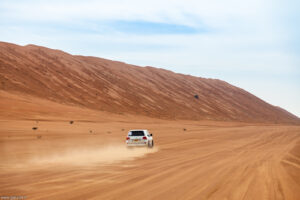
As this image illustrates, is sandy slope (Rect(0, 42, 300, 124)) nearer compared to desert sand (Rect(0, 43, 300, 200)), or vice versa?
desert sand (Rect(0, 43, 300, 200))

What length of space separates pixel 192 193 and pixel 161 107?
292 ft

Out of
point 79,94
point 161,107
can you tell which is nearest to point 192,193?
point 79,94

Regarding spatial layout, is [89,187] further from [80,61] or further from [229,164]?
[80,61]

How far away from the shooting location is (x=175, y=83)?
444 ft

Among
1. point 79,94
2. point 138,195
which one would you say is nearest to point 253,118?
point 79,94

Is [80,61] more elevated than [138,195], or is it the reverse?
[80,61]

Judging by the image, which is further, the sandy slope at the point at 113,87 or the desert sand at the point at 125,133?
the sandy slope at the point at 113,87

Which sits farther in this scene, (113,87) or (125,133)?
(113,87)

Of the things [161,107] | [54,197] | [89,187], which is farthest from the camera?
[161,107]

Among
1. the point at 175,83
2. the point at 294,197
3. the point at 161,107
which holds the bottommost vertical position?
the point at 294,197

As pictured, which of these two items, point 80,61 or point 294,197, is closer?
point 294,197

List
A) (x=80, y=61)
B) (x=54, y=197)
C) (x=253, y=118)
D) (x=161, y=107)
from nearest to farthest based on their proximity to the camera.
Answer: (x=54, y=197)
(x=161, y=107)
(x=80, y=61)
(x=253, y=118)

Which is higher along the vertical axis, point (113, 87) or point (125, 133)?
point (113, 87)

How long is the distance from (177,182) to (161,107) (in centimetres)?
8707
